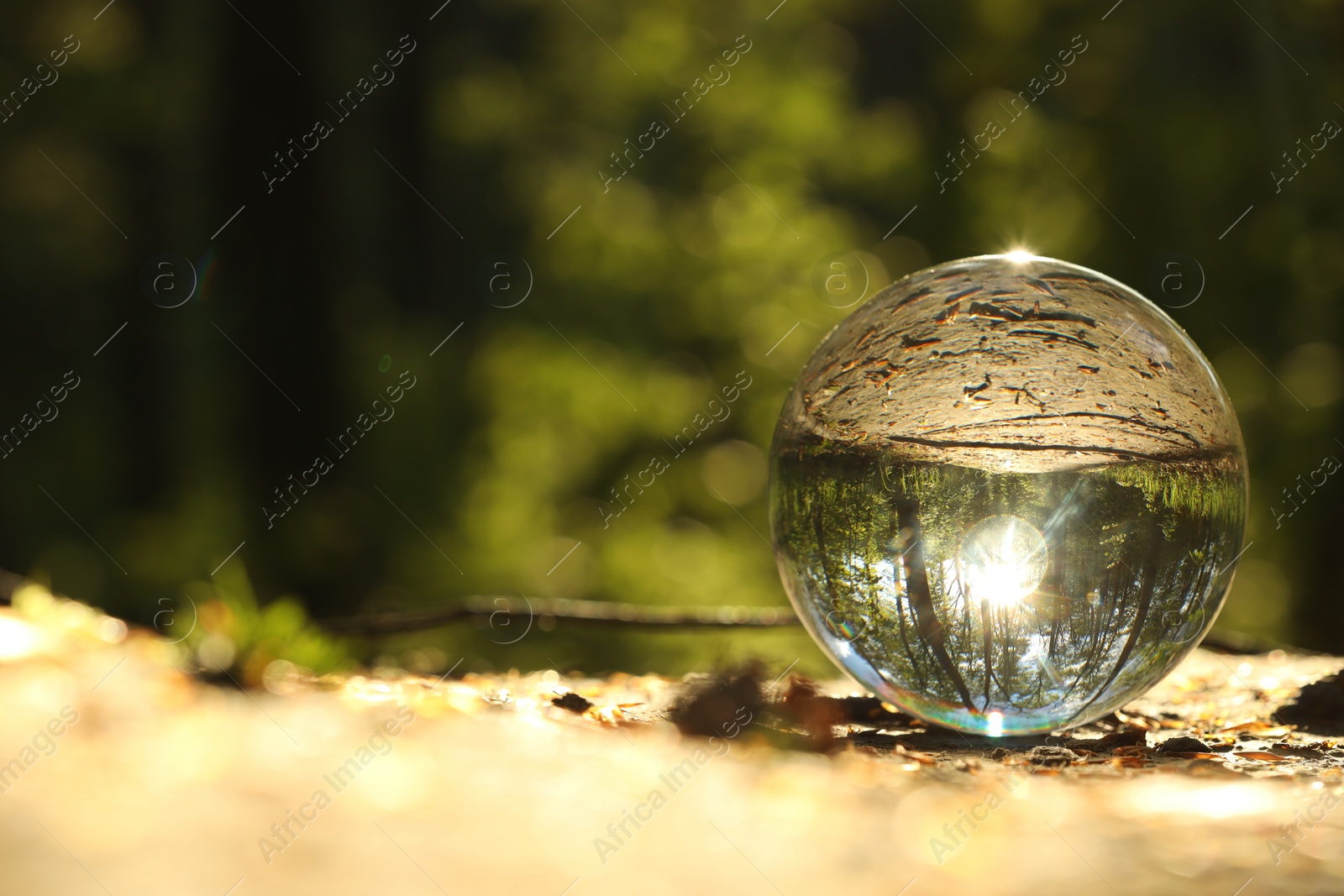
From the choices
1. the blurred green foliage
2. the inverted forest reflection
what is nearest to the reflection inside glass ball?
the inverted forest reflection

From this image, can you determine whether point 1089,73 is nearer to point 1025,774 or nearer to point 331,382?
point 331,382

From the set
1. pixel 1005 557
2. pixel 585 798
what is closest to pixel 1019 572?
pixel 1005 557

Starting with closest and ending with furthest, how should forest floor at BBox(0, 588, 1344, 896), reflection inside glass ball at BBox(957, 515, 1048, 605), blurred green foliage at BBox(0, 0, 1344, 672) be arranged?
forest floor at BBox(0, 588, 1344, 896) → reflection inside glass ball at BBox(957, 515, 1048, 605) → blurred green foliage at BBox(0, 0, 1344, 672)

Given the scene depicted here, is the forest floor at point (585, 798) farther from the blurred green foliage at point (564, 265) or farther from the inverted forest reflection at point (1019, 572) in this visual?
the blurred green foliage at point (564, 265)

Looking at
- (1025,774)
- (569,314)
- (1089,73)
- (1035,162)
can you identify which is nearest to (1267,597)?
(1035,162)

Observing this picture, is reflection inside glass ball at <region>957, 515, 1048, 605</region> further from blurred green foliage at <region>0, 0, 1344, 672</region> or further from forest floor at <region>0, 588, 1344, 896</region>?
blurred green foliage at <region>0, 0, 1344, 672</region>

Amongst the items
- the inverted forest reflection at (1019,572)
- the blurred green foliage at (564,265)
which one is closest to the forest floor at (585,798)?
the inverted forest reflection at (1019,572)

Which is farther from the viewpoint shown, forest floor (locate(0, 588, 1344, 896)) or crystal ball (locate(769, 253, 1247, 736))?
crystal ball (locate(769, 253, 1247, 736))
